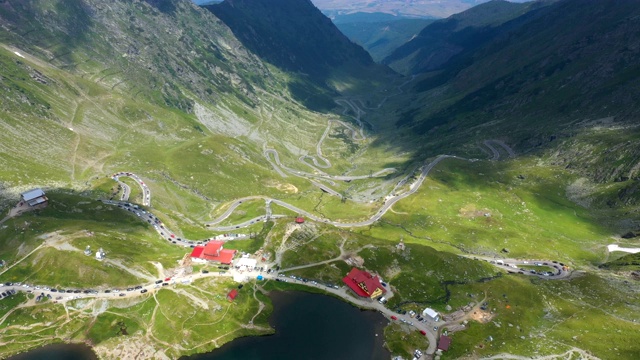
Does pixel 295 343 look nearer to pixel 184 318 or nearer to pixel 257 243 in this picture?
pixel 184 318

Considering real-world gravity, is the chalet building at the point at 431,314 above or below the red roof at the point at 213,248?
below

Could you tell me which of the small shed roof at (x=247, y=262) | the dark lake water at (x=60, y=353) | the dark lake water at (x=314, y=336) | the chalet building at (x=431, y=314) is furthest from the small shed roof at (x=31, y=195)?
the chalet building at (x=431, y=314)

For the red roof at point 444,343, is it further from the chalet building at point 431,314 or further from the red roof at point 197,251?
the red roof at point 197,251

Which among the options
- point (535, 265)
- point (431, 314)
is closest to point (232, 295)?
point (431, 314)

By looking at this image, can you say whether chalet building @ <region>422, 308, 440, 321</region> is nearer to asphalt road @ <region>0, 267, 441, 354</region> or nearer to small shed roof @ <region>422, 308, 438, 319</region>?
small shed roof @ <region>422, 308, 438, 319</region>

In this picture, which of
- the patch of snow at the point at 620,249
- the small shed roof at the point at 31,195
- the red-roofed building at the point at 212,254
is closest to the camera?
the red-roofed building at the point at 212,254

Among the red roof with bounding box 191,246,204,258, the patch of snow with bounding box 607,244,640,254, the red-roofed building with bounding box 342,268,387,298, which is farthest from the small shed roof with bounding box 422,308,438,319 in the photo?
the patch of snow with bounding box 607,244,640,254

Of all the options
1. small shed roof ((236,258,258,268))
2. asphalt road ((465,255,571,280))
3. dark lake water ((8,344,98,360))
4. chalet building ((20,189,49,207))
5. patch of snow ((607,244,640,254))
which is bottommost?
dark lake water ((8,344,98,360))
